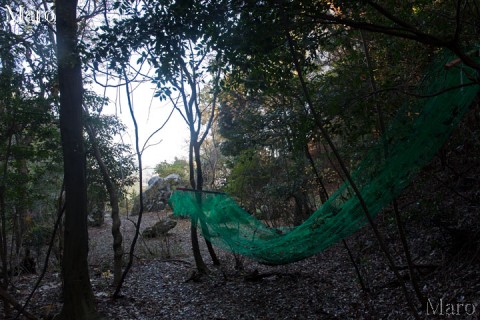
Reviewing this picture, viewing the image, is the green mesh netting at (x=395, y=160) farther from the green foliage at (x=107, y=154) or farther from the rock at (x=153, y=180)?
the rock at (x=153, y=180)

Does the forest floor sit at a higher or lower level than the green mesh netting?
lower

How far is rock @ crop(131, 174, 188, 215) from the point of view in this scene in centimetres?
1117

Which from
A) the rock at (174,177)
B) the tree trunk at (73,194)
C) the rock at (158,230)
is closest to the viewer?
the tree trunk at (73,194)

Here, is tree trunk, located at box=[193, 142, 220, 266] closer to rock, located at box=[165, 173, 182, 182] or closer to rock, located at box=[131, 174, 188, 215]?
rock, located at box=[131, 174, 188, 215]

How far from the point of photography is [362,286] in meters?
2.53

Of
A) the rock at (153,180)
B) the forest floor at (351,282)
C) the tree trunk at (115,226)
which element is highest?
the rock at (153,180)

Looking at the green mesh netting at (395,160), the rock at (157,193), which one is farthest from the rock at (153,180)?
the green mesh netting at (395,160)

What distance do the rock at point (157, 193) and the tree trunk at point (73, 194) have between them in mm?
8569

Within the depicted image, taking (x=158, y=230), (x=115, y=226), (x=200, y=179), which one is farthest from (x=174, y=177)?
(x=115, y=226)

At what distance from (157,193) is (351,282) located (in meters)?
9.32

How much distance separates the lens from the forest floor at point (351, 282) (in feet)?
7.08

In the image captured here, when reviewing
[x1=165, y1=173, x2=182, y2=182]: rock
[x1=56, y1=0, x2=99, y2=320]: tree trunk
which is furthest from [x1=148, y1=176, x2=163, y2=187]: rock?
[x1=56, y1=0, x2=99, y2=320]: tree trunk

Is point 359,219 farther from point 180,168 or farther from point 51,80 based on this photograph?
point 180,168

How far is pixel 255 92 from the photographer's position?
2037 mm
